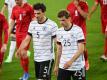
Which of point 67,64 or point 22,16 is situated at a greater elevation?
point 22,16

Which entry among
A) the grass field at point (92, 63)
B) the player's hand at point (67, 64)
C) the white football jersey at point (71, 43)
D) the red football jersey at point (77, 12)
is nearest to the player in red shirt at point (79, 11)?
the red football jersey at point (77, 12)

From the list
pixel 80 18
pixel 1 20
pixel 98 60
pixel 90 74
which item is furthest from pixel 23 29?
pixel 98 60

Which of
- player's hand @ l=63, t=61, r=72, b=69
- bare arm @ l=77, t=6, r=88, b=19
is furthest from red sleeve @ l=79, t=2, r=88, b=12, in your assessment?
player's hand @ l=63, t=61, r=72, b=69

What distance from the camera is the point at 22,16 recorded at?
11195 millimetres

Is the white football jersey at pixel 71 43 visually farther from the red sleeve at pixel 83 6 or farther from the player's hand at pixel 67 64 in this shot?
the red sleeve at pixel 83 6

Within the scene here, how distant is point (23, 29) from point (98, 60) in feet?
11.3

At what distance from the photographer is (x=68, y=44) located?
877cm

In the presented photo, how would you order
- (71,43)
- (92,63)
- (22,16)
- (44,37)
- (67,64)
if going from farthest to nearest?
(92,63) → (22,16) → (44,37) → (71,43) → (67,64)

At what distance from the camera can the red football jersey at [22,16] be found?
36.7 feet

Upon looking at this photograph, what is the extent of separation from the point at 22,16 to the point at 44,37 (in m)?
1.83

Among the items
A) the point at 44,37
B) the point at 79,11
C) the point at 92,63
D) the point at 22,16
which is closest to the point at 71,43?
the point at 44,37

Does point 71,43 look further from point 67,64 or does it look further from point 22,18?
point 22,18

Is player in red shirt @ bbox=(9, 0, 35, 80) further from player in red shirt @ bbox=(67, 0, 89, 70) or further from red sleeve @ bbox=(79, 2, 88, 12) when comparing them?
red sleeve @ bbox=(79, 2, 88, 12)

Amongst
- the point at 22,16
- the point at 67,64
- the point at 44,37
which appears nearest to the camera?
the point at 67,64
